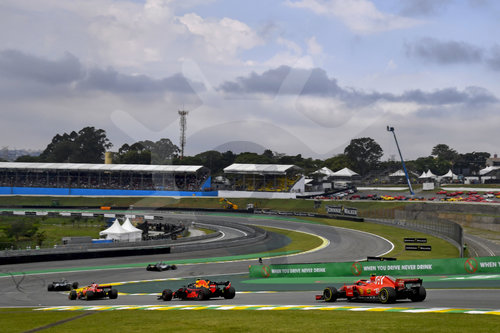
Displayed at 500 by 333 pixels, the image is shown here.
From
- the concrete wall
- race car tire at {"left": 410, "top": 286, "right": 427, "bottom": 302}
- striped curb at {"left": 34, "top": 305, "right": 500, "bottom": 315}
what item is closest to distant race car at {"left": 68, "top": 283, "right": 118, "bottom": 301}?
striped curb at {"left": 34, "top": 305, "right": 500, "bottom": 315}

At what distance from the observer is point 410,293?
19.1 metres

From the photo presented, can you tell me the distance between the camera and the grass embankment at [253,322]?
44.6 ft

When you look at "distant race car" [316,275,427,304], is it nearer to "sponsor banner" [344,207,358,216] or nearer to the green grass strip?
the green grass strip

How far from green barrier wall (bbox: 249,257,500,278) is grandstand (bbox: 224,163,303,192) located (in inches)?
3123

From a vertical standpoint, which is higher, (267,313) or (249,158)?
(249,158)

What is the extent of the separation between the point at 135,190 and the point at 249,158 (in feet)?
173

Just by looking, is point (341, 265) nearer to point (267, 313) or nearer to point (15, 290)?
point (267, 313)

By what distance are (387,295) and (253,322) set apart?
6.06m

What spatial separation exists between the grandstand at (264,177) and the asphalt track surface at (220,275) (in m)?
45.8

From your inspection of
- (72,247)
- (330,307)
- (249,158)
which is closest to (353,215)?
(72,247)

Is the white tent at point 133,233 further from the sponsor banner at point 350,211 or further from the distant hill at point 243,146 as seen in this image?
the sponsor banner at point 350,211

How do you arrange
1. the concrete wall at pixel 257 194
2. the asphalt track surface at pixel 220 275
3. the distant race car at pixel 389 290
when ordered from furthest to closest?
1. the concrete wall at pixel 257 194
2. the asphalt track surface at pixel 220 275
3. the distant race car at pixel 389 290

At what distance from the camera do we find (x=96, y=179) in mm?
127312

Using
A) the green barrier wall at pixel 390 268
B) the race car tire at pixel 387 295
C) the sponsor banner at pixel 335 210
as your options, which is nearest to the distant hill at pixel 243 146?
the green barrier wall at pixel 390 268
